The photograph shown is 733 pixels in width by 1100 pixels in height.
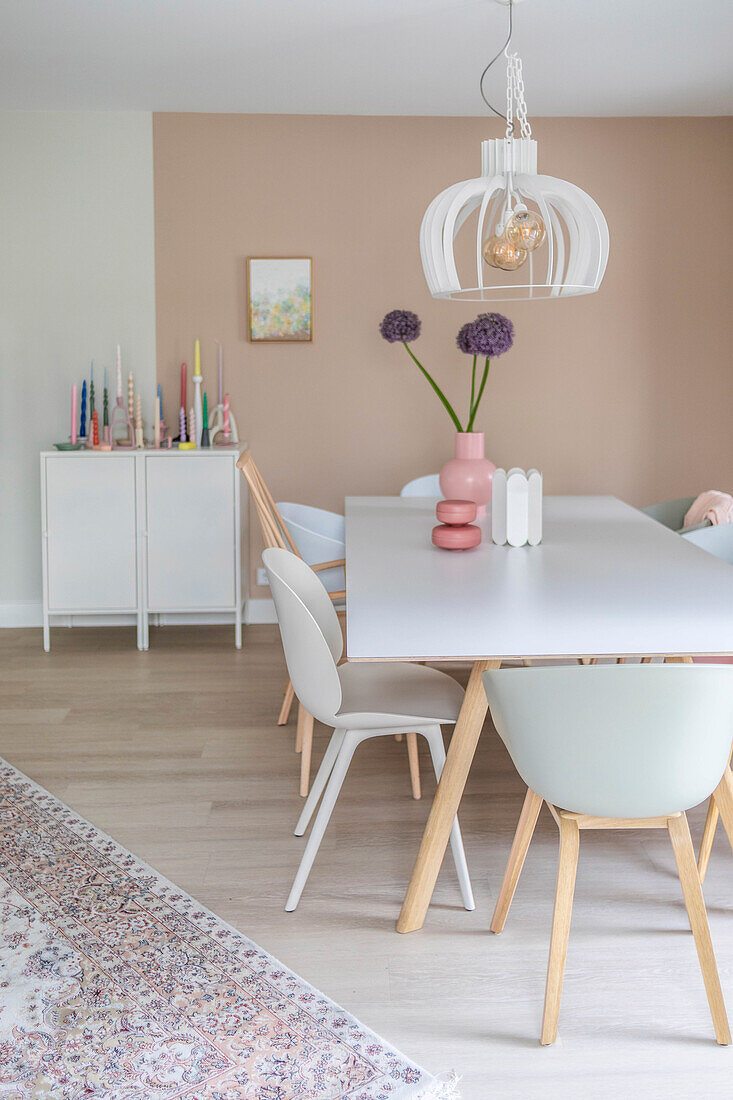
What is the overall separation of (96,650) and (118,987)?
275 cm

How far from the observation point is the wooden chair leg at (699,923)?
1.87 meters

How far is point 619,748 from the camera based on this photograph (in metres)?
1.76

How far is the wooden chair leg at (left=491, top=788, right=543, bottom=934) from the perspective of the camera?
2141 millimetres

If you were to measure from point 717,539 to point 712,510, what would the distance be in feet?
0.82

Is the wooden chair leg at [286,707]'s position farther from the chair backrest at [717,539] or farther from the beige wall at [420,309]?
the beige wall at [420,309]

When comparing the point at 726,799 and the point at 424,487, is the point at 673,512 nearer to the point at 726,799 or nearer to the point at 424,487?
the point at 424,487

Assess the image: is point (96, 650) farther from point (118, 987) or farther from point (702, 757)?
point (702, 757)

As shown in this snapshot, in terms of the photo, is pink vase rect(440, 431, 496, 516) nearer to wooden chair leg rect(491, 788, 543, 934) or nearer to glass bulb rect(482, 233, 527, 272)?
glass bulb rect(482, 233, 527, 272)

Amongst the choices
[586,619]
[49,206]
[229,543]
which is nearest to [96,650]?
[229,543]

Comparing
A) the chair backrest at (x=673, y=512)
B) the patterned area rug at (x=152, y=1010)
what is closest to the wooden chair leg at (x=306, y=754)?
the patterned area rug at (x=152, y=1010)

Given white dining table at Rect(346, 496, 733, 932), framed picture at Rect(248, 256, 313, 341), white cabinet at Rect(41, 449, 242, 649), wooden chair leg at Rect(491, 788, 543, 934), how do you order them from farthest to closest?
framed picture at Rect(248, 256, 313, 341) → white cabinet at Rect(41, 449, 242, 649) → wooden chair leg at Rect(491, 788, 543, 934) → white dining table at Rect(346, 496, 733, 932)

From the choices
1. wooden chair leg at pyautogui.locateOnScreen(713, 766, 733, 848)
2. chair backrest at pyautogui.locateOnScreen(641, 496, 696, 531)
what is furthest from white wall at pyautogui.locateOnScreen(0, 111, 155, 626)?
wooden chair leg at pyautogui.locateOnScreen(713, 766, 733, 848)

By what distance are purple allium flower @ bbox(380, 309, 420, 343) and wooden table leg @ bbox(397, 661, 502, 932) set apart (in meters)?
2.08

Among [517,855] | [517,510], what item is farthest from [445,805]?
[517,510]
